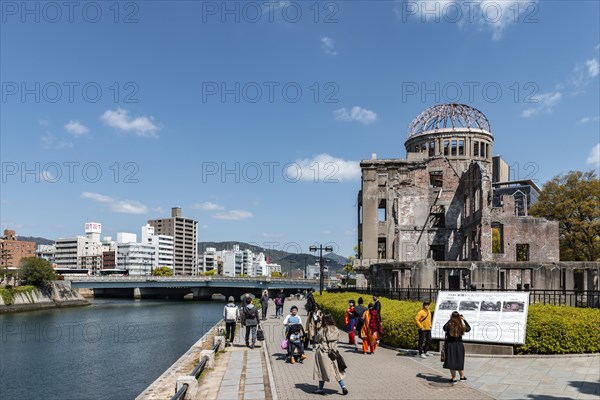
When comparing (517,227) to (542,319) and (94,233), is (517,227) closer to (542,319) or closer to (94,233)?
(542,319)

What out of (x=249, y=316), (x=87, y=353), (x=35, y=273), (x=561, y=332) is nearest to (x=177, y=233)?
(x=35, y=273)

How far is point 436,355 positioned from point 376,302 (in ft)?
10.6

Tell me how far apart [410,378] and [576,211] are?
4557 centimetres

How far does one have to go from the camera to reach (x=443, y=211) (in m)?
57.3

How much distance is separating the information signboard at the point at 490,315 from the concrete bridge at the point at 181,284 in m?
78.9

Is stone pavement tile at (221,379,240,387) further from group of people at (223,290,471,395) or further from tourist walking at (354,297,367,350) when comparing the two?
tourist walking at (354,297,367,350)

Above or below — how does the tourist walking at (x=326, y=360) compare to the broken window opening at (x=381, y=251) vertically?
below

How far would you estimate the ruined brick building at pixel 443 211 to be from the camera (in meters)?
44.4

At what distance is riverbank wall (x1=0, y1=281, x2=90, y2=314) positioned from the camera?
7325 centimetres

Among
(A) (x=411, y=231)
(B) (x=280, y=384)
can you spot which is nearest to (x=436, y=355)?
(B) (x=280, y=384)

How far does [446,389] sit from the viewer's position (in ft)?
42.7

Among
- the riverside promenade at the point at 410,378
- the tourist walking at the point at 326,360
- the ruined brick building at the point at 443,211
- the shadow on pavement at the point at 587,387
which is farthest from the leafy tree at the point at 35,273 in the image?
the shadow on pavement at the point at 587,387

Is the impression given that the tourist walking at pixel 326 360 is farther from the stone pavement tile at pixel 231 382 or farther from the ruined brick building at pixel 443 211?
the ruined brick building at pixel 443 211

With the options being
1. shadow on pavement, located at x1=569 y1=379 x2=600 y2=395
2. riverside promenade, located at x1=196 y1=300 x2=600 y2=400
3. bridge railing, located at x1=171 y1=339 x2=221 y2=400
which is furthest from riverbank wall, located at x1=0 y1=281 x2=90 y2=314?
shadow on pavement, located at x1=569 y1=379 x2=600 y2=395
